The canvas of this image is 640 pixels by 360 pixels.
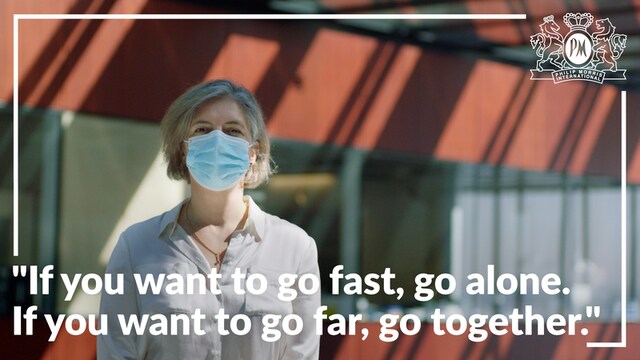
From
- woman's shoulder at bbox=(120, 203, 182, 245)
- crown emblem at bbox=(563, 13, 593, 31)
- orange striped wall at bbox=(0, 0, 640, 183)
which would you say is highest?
crown emblem at bbox=(563, 13, 593, 31)

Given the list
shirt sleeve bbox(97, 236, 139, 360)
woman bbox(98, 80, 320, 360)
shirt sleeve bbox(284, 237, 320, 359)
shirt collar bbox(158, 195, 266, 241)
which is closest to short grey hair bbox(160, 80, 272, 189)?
woman bbox(98, 80, 320, 360)

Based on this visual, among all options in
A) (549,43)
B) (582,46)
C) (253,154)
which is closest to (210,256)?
(253,154)

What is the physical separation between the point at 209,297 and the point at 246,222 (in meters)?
0.27

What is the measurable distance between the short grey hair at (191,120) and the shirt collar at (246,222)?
0.51 ft

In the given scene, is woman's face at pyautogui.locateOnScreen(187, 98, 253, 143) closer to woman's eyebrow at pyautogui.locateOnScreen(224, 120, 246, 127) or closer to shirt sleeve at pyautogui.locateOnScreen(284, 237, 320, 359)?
woman's eyebrow at pyautogui.locateOnScreen(224, 120, 246, 127)

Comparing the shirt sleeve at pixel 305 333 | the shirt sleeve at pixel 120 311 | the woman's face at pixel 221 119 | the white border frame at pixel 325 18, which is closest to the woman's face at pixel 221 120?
the woman's face at pixel 221 119

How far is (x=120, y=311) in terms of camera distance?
292 centimetres

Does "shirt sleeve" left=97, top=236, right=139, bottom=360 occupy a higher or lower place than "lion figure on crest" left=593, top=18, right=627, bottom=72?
lower

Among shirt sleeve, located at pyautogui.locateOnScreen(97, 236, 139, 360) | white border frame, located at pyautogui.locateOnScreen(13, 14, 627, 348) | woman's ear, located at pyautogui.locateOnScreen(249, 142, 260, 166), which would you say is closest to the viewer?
shirt sleeve, located at pyautogui.locateOnScreen(97, 236, 139, 360)

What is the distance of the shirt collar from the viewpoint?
3.02m

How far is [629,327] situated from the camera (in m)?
4.89

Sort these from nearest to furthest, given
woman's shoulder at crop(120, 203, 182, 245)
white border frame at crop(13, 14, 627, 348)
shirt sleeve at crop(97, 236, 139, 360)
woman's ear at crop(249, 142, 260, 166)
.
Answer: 1. shirt sleeve at crop(97, 236, 139, 360)
2. woman's shoulder at crop(120, 203, 182, 245)
3. woman's ear at crop(249, 142, 260, 166)
4. white border frame at crop(13, 14, 627, 348)

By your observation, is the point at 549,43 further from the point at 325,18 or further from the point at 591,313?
the point at 591,313

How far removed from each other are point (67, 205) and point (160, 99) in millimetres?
712
